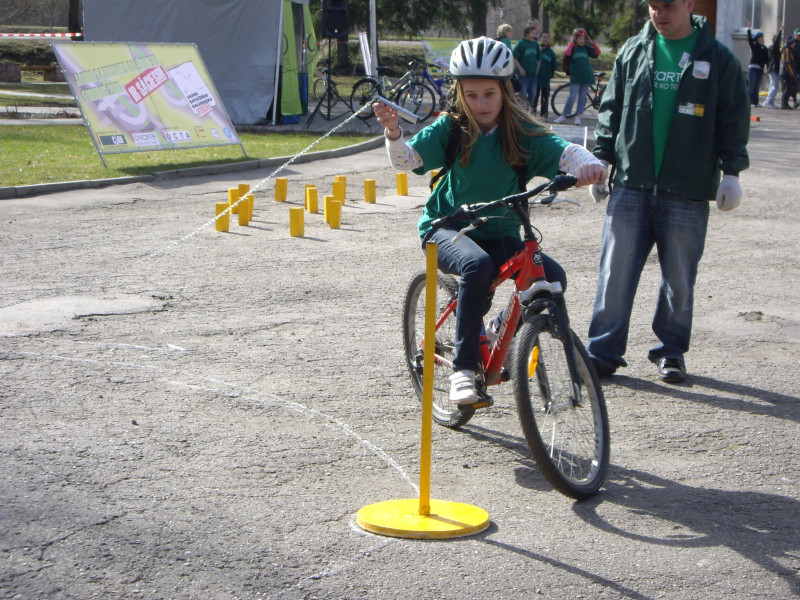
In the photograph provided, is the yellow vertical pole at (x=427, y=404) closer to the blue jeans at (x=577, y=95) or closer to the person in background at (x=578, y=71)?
the person in background at (x=578, y=71)

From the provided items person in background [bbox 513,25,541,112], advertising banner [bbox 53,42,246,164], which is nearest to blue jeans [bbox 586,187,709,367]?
advertising banner [bbox 53,42,246,164]

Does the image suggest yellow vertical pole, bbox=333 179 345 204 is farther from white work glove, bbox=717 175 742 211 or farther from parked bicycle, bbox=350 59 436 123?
parked bicycle, bbox=350 59 436 123

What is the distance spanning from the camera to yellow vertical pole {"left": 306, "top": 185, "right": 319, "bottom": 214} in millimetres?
11781

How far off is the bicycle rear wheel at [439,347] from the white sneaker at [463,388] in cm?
35

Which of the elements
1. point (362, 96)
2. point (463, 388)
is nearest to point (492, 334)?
point (463, 388)

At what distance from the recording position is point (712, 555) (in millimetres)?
3713

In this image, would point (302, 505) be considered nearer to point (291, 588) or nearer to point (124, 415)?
point (291, 588)

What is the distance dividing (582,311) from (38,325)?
12.3 feet

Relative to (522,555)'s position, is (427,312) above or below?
above

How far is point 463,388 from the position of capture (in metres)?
4.46

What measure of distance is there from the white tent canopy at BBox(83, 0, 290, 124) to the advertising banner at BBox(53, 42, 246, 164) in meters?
5.25

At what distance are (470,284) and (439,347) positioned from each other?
819mm

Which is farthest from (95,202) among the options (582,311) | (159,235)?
(582,311)

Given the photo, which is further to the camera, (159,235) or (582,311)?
(159,235)
